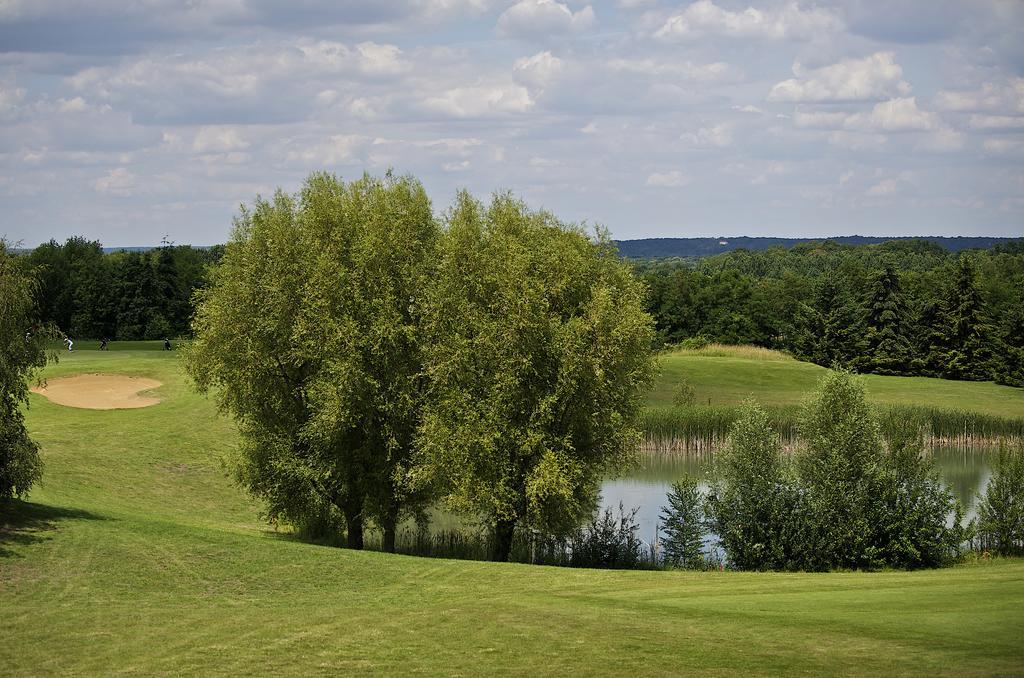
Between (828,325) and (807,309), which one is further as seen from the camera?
(807,309)

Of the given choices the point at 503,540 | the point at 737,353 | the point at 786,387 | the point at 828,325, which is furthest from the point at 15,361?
the point at 828,325

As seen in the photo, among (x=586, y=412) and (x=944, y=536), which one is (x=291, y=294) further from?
(x=944, y=536)

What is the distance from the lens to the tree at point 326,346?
3491 cm

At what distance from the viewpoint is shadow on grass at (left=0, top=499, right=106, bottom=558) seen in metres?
25.9

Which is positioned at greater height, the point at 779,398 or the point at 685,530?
the point at 779,398

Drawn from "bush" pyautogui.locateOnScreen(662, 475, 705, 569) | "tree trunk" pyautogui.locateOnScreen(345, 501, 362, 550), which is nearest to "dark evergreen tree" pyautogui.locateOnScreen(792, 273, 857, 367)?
"bush" pyautogui.locateOnScreen(662, 475, 705, 569)

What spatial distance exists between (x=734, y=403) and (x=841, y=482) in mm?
44576

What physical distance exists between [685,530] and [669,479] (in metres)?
18.9

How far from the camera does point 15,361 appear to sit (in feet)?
89.6

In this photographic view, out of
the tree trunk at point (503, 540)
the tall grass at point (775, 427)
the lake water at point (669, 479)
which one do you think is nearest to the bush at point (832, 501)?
the lake water at point (669, 479)

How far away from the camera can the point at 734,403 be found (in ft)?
266

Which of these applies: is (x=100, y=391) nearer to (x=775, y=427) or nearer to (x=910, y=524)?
(x=775, y=427)

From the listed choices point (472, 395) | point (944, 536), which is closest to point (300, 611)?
point (472, 395)

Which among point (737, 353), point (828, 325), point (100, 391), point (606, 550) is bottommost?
point (606, 550)
